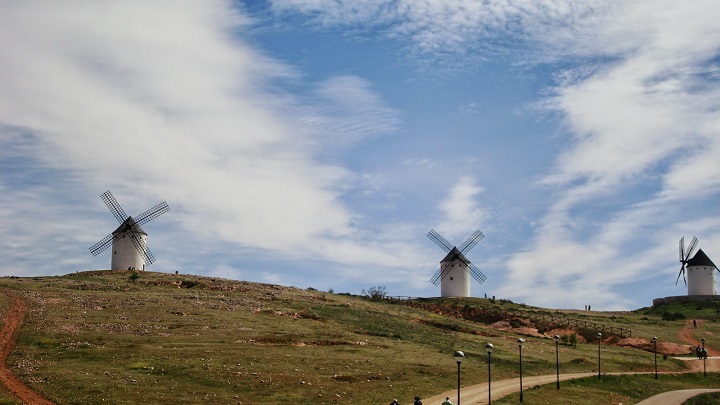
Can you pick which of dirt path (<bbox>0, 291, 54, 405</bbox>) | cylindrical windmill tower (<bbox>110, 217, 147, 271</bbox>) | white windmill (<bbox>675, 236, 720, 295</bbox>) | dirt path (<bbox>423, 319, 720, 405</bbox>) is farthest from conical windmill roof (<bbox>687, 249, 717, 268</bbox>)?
dirt path (<bbox>0, 291, 54, 405</bbox>)

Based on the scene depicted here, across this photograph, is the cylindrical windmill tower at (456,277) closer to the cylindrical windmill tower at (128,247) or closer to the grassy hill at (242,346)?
the grassy hill at (242,346)

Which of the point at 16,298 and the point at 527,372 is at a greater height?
the point at 16,298

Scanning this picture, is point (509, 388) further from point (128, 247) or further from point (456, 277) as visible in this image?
point (456, 277)

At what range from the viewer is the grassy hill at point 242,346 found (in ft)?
152

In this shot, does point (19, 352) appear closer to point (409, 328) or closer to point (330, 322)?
point (330, 322)

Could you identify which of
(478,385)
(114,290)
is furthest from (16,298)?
(478,385)

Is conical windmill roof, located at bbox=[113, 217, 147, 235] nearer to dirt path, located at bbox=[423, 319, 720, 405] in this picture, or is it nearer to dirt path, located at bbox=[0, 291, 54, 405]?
dirt path, located at bbox=[0, 291, 54, 405]

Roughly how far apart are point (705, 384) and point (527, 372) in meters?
16.7

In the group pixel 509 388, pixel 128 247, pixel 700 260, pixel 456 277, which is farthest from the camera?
pixel 700 260

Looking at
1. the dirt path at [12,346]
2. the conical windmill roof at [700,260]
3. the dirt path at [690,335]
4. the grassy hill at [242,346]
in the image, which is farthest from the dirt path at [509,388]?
the conical windmill roof at [700,260]

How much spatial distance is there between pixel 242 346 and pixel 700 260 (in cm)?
10227

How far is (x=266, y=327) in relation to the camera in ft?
223

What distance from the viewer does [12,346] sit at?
2133 inches

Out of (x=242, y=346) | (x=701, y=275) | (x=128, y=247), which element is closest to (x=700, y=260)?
(x=701, y=275)
